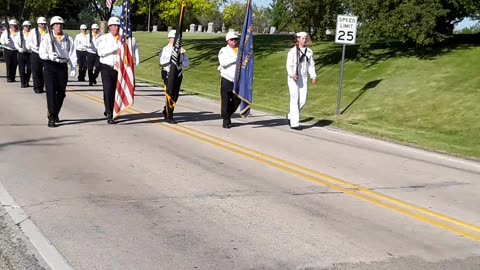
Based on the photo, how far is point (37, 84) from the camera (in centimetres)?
1722

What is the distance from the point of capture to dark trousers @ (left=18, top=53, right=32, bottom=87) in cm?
1897

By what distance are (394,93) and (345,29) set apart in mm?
4269

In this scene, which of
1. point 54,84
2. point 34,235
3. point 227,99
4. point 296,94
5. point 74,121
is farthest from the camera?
point 296,94

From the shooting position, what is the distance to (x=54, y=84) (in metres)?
11.5

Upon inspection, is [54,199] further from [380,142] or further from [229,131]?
[380,142]

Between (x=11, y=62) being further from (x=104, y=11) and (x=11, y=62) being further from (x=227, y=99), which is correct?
(x=104, y=11)

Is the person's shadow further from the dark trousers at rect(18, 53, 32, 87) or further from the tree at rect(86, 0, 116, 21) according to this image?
the tree at rect(86, 0, 116, 21)

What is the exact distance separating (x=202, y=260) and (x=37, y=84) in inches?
545

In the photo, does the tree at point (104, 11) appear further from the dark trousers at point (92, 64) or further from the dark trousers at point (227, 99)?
the dark trousers at point (227, 99)

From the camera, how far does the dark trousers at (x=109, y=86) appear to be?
11961mm

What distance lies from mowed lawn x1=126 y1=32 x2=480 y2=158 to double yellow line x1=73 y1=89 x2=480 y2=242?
4.27 metres

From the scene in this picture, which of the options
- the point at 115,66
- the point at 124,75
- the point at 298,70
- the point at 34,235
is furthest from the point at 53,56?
the point at 34,235

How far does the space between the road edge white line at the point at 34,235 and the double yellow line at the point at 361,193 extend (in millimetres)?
3755

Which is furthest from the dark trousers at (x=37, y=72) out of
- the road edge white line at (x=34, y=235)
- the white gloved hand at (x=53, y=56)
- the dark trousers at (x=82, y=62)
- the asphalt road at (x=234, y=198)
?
the road edge white line at (x=34, y=235)
